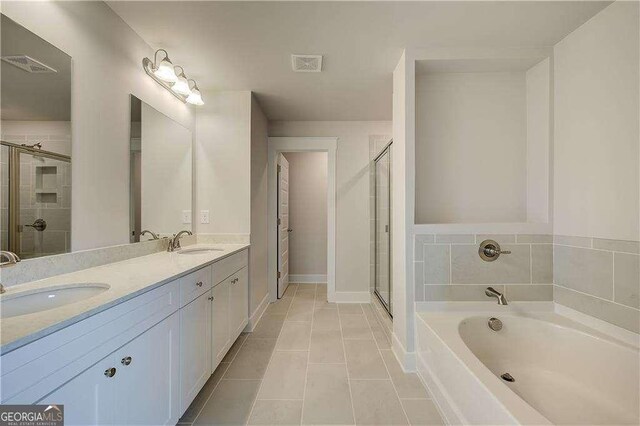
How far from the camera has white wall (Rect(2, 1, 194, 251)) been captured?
123 centimetres

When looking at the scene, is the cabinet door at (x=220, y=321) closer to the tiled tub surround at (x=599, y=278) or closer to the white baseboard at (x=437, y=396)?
the white baseboard at (x=437, y=396)

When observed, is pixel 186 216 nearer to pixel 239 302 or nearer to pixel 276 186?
pixel 239 302

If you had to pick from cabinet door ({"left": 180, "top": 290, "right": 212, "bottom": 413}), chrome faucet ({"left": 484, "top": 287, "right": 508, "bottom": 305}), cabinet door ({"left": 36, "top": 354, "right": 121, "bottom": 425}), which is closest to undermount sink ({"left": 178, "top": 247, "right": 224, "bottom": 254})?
cabinet door ({"left": 180, "top": 290, "right": 212, "bottom": 413})

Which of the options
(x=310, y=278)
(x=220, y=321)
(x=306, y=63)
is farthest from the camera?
(x=310, y=278)

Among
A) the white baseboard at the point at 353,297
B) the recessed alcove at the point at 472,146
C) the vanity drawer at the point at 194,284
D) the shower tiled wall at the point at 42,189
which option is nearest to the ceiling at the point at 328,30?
the recessed alcove at the point at 472,146

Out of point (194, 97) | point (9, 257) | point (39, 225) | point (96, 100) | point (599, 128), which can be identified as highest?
point (194, 97)

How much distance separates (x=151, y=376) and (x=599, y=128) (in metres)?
2.65

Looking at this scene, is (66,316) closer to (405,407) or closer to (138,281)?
(138,281)

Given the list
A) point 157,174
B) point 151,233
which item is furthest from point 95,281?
point 157,174

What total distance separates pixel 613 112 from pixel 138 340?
2.60m

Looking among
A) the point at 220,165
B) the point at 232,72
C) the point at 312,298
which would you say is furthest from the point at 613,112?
the point at 312,298

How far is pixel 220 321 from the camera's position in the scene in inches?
68.3

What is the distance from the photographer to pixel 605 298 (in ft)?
4.78

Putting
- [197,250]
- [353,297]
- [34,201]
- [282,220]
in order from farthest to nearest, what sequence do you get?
1. [282,220]
2. [353,297]
3. [197,250]
4. [34,201]
